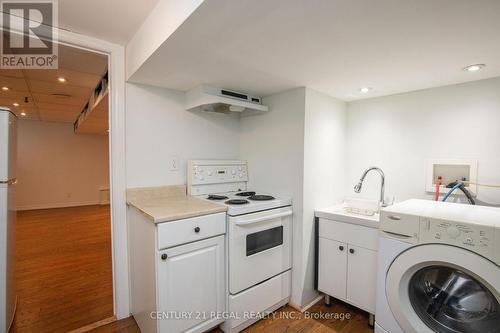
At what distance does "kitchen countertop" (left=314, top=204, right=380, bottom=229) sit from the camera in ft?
5.82

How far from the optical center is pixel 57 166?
5.94 meters

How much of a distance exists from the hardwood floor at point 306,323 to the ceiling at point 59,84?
2.05 metres

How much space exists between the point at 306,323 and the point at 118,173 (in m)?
1.85

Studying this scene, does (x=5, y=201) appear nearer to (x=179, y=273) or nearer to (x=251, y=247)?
(x=179, y=273)

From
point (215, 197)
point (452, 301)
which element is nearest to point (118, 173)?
point (215, 197)

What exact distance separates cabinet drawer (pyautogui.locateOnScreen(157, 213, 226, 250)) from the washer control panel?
120 centimetres

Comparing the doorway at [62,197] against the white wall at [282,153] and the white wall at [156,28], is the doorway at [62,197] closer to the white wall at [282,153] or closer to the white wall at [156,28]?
the white wall at [156,28]

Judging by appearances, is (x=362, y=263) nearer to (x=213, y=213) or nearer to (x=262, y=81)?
(x=213, y=213)

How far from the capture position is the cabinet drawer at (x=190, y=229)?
4.58 feet

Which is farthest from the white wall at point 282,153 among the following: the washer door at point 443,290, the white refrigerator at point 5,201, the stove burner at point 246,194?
the white refrigerator at point 5,201

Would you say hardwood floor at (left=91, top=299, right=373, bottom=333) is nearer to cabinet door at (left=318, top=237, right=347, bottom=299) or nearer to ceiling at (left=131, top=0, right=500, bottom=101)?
cabinet door at (left=318, top=237, right=347, bottom=299)

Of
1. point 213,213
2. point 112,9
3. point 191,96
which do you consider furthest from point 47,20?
point 213,213

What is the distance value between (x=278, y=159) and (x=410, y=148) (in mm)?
1159

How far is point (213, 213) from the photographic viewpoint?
1624mm
